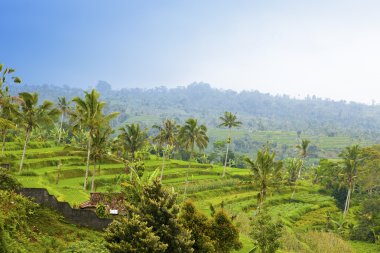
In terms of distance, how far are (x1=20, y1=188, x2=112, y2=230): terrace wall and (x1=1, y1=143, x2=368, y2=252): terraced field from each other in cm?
1028

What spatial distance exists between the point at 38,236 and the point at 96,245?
10.5ft

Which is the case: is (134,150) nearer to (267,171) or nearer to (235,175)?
(267,171)

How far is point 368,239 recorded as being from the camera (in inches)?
2208

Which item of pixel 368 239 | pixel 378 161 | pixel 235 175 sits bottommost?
pixel 368 239

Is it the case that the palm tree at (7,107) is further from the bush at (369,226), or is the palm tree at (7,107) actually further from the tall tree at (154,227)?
the bush at (369,226)

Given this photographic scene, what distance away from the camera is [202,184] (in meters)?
67.2

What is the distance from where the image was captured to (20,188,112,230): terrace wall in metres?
24.2

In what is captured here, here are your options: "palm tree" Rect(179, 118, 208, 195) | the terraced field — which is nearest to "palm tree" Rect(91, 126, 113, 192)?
the terraced field

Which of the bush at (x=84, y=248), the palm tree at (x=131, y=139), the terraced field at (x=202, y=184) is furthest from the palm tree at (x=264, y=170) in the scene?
the bush at (x=84, y=248)

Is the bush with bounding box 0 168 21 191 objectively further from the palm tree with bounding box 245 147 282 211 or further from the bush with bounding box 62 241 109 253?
the palm tree with bounding box 245 147 282 211

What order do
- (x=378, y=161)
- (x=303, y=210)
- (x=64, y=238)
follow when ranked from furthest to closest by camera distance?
(x=378, y=161)
(x=303, y=210)
(x=64, y=238)

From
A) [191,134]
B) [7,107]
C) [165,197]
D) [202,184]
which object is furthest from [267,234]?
[202,184]

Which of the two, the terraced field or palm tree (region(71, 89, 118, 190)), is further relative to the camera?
the terraced field

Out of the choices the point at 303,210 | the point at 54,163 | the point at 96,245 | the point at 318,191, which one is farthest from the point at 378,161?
the point at 96,245
